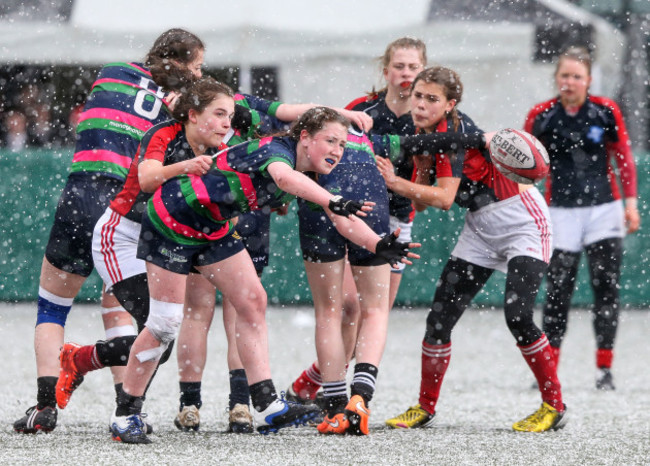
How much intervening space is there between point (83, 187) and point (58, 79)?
966 cm

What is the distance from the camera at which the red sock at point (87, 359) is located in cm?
555

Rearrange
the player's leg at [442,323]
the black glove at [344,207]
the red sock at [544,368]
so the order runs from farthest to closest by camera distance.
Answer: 1. the player's leg at [442,323]
2. the red sock at [544,368]
3. the black glove at [344,207]

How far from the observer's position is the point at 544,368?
5883 mm

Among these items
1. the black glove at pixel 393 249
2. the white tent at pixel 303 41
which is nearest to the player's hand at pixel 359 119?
the black glove at pixel 393 249

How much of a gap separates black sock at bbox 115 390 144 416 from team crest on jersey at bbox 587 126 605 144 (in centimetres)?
380

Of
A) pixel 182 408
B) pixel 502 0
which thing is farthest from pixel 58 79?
pixel 182 408

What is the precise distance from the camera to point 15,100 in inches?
585

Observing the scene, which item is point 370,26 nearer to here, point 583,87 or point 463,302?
point 583,87

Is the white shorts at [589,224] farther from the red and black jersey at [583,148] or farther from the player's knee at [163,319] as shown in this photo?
the player's knee at [163,319]

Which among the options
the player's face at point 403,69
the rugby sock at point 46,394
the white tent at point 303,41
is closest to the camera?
the rugby sock at point 46,394

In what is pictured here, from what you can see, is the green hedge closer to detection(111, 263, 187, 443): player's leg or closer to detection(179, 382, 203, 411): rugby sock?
detection(179, 382, 203, 411): rugby sock

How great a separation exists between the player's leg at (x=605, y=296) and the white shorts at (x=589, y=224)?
0.05 metres

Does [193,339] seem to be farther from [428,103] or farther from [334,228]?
[428,103]

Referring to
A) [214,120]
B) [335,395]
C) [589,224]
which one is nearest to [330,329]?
[335,395]
